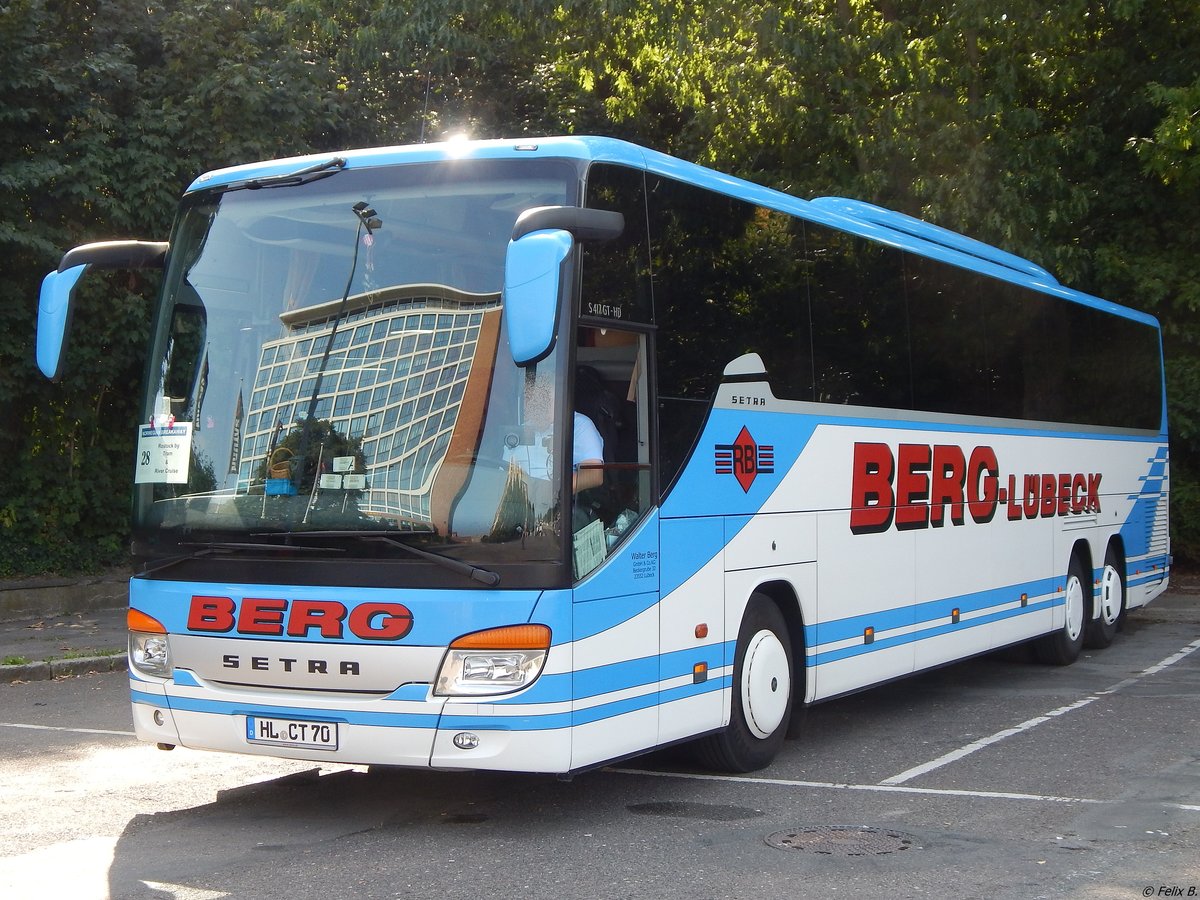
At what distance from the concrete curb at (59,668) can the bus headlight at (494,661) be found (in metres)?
7.67

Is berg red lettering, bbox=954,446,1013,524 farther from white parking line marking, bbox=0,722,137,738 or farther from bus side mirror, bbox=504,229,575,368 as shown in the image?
white parking line marking, bbox=0,722,137,738

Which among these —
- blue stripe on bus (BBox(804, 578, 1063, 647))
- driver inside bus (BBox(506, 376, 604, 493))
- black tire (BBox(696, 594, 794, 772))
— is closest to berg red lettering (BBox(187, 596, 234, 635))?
driver inside bus (BBox(506, 376, 604, 493))

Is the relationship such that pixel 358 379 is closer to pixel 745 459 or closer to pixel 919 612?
pixel 745 459

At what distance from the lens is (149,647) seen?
7.20m

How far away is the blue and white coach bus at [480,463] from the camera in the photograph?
643 centimetres

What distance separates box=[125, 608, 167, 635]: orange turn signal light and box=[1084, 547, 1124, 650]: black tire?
9.96 metres

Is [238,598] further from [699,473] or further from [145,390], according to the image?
[699,473]

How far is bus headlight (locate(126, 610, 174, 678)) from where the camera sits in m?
7.11

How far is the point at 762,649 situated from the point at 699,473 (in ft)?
4.17

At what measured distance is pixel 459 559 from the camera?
6.41 metres

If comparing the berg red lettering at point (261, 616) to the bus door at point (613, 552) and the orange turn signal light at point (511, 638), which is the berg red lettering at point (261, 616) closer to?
the orange turn signal light at point (511, 638)

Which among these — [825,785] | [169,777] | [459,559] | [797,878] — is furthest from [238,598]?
[825,785]

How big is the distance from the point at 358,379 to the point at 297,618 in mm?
1160

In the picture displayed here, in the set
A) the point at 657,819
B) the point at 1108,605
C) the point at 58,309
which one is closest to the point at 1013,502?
the point at 1108,605
